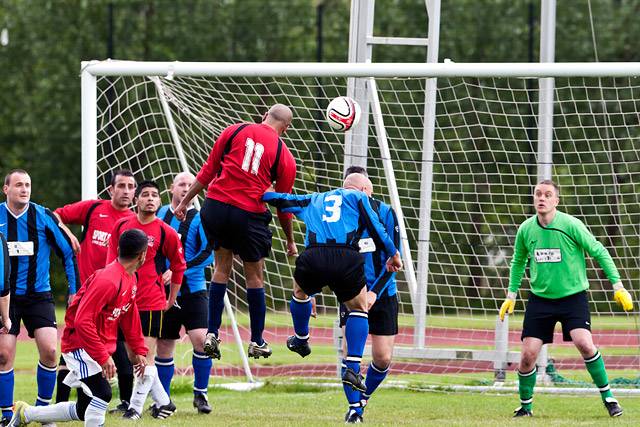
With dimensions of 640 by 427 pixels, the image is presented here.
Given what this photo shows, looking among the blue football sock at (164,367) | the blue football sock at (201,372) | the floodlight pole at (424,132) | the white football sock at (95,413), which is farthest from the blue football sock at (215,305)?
the floodlight pole at (424,132)

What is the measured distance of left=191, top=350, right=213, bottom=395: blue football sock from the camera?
35.7 ft

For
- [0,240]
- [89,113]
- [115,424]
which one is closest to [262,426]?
[115,424]

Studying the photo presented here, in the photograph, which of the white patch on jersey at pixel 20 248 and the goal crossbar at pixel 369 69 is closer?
the white patch on jersey at pixel 20 248

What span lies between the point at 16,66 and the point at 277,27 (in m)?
6.21

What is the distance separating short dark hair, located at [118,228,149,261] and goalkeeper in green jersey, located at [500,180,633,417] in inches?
140

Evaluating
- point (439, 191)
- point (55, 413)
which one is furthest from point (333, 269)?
point (439, 191)

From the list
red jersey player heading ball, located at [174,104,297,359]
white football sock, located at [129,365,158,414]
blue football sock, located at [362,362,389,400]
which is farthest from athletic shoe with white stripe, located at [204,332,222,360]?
blue football sock, located at [362,362,389,400]

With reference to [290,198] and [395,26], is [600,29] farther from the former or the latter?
[290,198]

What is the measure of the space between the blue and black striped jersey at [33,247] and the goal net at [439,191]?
1.28 m

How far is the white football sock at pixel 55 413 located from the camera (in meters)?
8.74

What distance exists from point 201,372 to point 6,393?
198 centimetres

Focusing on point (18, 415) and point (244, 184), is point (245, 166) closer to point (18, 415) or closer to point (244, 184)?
point (244, 184)

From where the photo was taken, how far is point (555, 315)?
1012 cm

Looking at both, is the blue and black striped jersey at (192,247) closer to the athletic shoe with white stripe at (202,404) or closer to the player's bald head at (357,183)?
the athletic shoe with white stripe at (202,404)
